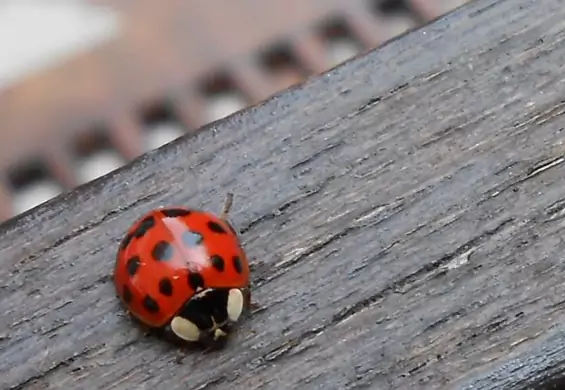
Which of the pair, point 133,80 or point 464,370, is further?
point 133,80

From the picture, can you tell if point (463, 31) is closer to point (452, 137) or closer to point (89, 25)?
point (452, 137)

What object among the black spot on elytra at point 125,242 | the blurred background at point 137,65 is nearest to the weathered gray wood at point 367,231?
the black spot on elytra at point 125,242

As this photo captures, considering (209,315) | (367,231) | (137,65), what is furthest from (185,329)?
(137,65)

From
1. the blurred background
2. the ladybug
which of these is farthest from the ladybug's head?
the blurred background

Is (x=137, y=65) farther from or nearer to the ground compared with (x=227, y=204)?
nearer to the ground

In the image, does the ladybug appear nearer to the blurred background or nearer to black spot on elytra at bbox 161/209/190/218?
black spot on elytra at bbox 161/209/190/218

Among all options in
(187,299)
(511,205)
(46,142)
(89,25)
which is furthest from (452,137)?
(89,25)

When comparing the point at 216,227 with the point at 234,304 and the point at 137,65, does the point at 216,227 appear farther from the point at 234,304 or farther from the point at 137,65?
the point at 137,65
